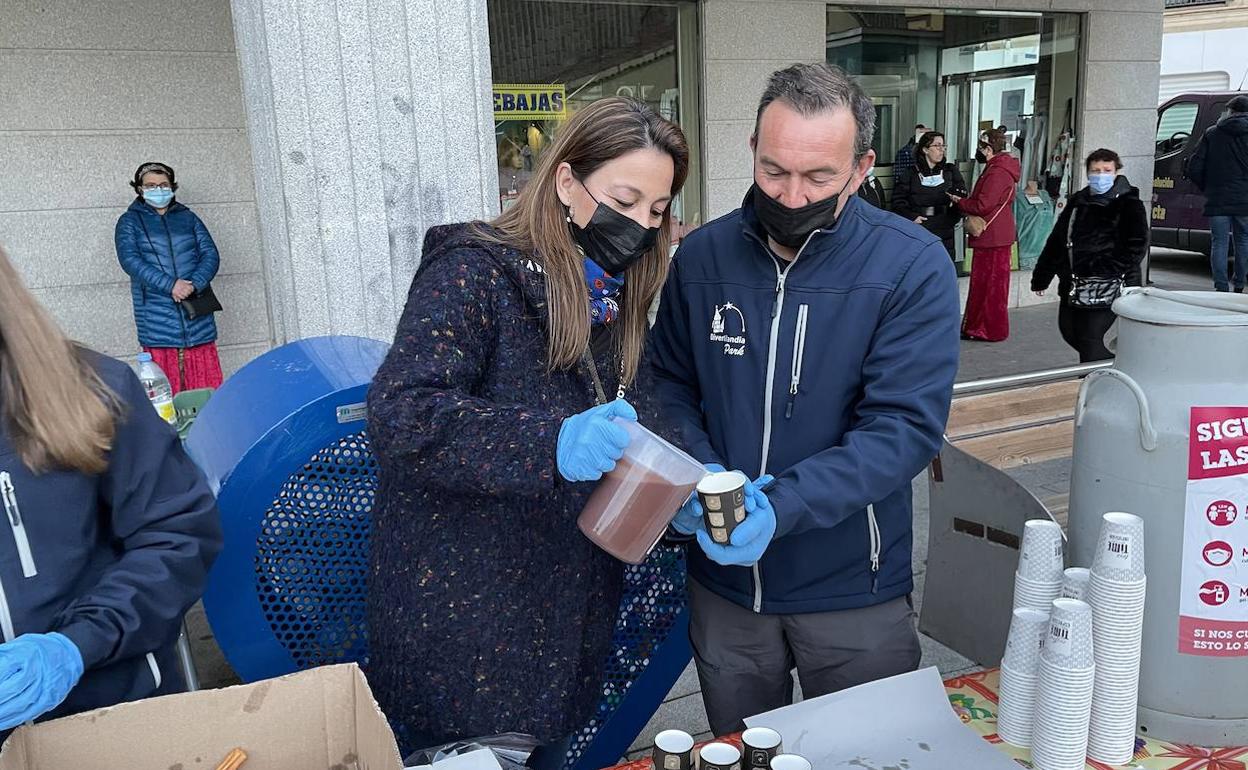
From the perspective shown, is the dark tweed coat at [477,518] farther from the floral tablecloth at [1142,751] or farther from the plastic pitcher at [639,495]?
the floral tablecloth at [1142,751]

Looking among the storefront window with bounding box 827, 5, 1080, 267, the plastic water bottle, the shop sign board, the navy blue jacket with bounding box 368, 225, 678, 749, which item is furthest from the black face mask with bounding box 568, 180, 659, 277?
the storefront window with bounding box 827, 5, 1080, 267

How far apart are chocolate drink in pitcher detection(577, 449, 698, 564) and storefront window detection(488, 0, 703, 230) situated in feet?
18.2

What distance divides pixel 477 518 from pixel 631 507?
0.82ft

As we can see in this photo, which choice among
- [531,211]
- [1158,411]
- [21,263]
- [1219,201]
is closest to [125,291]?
[21,263]

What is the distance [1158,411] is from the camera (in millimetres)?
1466

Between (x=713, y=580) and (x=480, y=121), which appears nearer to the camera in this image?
(x=713, y=580)

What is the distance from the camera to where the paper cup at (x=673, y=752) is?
1247 mm

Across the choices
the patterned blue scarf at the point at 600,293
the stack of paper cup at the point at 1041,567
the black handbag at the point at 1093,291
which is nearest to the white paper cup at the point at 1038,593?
the stack of paper cup at the point at 1041,567

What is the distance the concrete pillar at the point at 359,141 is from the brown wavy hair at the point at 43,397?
132 cm

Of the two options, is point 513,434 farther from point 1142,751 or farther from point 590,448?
point 1142,751

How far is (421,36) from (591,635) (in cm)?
179

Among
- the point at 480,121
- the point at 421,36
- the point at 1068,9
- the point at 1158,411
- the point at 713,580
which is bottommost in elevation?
the point at 713,580

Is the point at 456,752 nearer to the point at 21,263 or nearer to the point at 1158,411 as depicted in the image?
the point at 1158,411

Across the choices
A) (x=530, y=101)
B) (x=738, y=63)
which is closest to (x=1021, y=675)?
(x=530, y=101)
